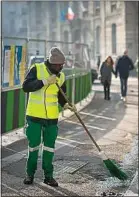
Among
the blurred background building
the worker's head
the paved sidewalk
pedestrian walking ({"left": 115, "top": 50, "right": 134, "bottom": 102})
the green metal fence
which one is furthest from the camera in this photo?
the blurred background building

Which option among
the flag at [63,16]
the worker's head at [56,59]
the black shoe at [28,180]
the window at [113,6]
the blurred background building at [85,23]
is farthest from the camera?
the flag at [63,16]

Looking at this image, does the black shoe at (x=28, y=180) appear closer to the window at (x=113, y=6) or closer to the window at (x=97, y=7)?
the window at (x=113, y=6)

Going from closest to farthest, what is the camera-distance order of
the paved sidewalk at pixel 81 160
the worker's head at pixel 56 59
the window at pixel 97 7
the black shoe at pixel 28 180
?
1. the worker's head at pixel 56 59
2. the paved sidewalk at pixel 81 160
3. the black shoe at pixel 28 180
4. the window at pixel 97 7

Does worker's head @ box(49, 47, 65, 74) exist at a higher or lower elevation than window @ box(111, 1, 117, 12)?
lower

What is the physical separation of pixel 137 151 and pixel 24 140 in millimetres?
2256

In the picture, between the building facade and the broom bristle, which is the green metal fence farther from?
the building facade

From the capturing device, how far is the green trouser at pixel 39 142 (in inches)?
214

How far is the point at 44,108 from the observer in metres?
5.45

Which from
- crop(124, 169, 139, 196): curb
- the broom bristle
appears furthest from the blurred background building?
crop(124, 169, 139, 196): curb

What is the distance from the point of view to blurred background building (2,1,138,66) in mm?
37625

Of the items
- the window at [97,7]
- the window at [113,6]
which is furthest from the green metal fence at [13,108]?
the window at [97,7]

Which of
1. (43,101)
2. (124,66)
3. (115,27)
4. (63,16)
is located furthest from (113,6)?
(43,101)

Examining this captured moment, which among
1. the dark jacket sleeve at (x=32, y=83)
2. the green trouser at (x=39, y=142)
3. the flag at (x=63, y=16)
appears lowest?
the green trouser at (x=39, y=142)

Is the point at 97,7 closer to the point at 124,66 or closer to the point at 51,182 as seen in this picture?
the point at 124,66
